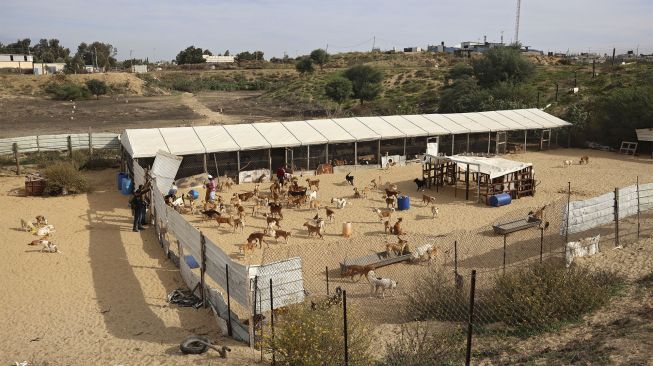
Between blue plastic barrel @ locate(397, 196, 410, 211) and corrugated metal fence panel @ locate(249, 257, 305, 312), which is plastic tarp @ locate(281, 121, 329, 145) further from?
corrugated metal fence panel @ locate(249, 257, 305, 312)

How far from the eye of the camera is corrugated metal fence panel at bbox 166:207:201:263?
496 inches

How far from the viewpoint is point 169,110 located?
6153 centimetres

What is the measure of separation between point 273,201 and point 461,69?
42.6m

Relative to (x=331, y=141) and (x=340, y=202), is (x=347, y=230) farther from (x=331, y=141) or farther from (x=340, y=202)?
(x=331, y=141)

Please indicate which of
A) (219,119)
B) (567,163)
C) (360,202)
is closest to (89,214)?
(360,202)

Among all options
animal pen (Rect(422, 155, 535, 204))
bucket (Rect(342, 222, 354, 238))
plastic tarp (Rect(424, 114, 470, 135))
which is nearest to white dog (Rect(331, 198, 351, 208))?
bucket (Rect(342, 222, 354, 238))

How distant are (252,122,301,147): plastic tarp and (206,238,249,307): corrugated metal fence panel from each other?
558 inches

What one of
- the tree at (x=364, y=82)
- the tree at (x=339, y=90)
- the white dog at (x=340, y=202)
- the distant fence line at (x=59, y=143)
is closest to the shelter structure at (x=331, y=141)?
the distant fence line at (x=59, y=143)

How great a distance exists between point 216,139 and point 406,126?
36.3ft

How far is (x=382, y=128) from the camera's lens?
29594 millimetres

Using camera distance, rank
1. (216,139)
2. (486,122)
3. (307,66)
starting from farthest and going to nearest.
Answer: (307,66) < (486,122) < (216,139)

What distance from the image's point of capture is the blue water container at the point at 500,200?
21031 millimetres

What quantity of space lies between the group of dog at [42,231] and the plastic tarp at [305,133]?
12242mm

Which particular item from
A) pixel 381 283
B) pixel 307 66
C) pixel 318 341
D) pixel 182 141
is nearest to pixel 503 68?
pixel 182 141
